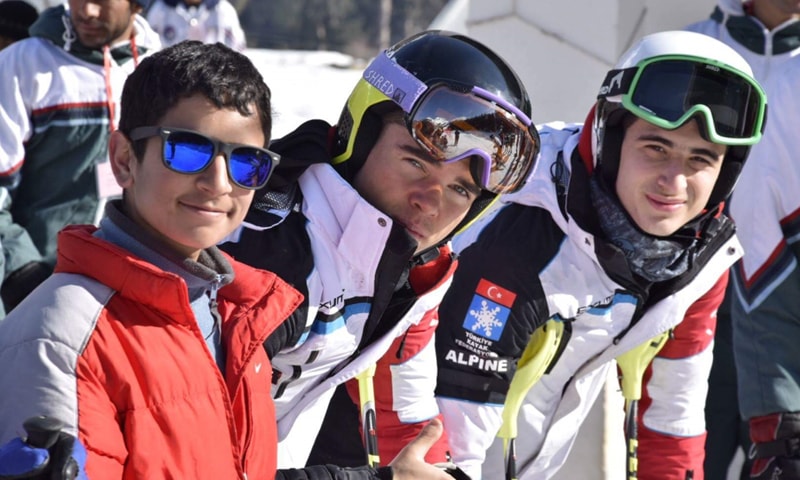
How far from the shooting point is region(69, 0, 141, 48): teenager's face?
17.5 ft

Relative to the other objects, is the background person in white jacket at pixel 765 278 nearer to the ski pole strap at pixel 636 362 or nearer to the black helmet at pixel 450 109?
the ski pole strap at pixel 636 362

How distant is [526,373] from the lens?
4086 millimetres

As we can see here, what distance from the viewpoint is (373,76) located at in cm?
353

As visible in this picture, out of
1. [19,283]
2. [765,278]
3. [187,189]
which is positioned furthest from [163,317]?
[765,278]

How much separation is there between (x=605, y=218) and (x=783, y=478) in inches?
44.7

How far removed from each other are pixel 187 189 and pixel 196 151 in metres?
0.08

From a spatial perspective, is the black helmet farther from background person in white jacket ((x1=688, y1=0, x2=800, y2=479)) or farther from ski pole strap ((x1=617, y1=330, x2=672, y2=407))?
background person in white jacket ((x1=688, y1=0, x2=800, y2=479))

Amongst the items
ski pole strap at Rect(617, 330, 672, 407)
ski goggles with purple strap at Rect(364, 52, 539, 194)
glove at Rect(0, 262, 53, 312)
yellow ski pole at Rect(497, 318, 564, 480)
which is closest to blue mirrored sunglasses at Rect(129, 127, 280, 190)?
ski goggles with purple strap at Rect(364, 52, 539, 194)

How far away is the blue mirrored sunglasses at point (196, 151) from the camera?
8.27 feet

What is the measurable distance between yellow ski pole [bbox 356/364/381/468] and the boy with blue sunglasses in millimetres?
820

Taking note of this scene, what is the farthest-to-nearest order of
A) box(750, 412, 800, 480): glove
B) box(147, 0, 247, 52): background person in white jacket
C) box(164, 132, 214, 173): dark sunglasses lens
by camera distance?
box(147, 0, 247, 52): background person in white jacket < box(750, 412, 800, 480): glove < box(164, 132, 214, 173): dark sunglasses lens

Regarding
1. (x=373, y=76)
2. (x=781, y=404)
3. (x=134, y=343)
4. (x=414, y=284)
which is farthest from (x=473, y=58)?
(x=781, y=404)

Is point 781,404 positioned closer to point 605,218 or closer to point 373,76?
point 605,218

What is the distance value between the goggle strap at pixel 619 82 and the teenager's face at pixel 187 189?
176cm
